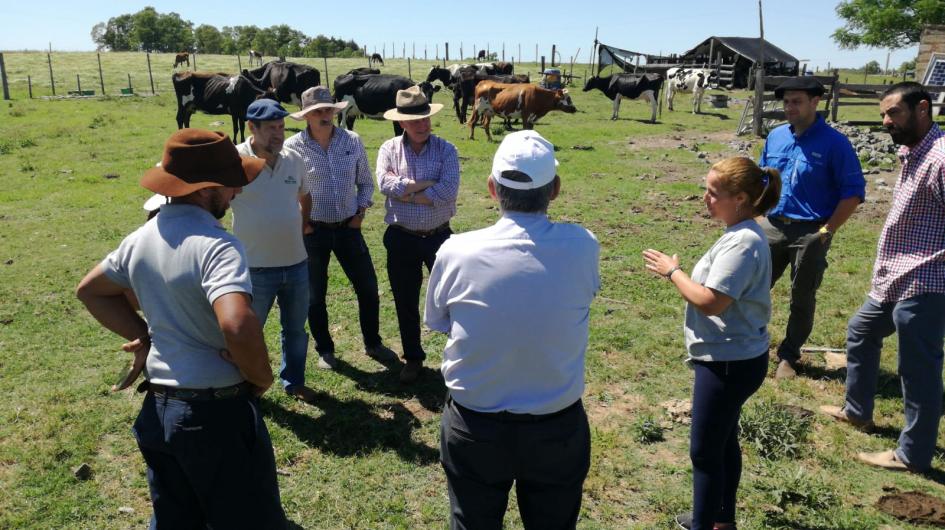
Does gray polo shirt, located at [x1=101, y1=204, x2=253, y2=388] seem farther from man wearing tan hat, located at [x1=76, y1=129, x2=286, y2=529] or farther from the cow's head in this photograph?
the cow's head

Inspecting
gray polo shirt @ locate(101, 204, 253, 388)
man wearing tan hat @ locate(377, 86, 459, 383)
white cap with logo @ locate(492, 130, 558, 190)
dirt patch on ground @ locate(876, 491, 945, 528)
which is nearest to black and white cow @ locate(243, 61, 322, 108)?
man wearing tan hat @ locate(377, 86, 459, 383)

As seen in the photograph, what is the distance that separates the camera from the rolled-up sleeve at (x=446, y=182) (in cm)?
456

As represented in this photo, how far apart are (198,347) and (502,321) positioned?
42.6 inches

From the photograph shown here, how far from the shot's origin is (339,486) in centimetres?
373

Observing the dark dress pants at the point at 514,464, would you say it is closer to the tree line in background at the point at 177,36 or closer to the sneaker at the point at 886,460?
the sneaker at the point at 886,460

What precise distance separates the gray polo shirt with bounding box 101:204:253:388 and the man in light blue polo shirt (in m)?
3.92

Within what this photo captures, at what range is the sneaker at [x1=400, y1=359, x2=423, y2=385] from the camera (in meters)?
4.90

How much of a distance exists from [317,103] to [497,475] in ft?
10.6

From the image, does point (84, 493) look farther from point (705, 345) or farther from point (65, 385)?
point (705, 345)

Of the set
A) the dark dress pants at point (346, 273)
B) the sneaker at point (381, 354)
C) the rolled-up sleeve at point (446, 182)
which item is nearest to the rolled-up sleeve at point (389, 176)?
the rolled-up sleeve at point (446, 182)

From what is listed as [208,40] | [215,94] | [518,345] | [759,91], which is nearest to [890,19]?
[759,91]

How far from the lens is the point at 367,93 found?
17844mm

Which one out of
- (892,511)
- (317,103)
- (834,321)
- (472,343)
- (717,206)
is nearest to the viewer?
(472,343)

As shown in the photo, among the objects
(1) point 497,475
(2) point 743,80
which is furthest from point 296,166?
→ (2) point 743,80
